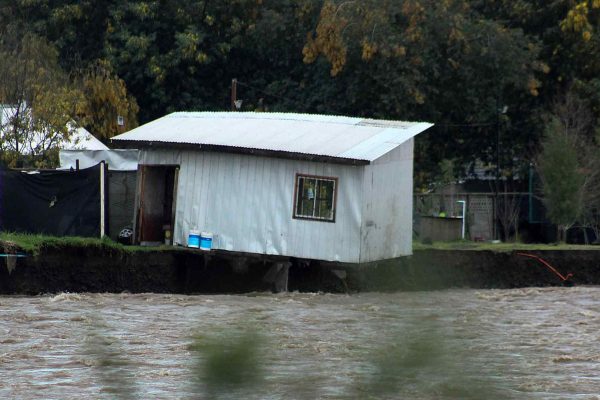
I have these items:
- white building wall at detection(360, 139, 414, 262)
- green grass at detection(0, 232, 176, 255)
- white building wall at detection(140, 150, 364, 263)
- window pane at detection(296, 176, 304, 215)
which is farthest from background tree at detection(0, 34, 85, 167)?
white building wall at detection(360, 139, 414, 262)

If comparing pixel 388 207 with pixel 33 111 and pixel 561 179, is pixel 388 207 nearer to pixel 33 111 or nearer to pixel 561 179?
pixel 33 111

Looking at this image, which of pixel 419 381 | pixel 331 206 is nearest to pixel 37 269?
pixel 331 206

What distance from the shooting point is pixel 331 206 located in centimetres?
1977

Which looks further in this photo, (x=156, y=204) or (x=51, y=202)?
(x=156, y=204)

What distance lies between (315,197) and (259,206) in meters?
0.95

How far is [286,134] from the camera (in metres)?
20.8

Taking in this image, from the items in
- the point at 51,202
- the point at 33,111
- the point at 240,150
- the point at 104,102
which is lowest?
the point at 51,202

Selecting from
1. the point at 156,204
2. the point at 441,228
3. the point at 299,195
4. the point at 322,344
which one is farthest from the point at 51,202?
the point at 441,228

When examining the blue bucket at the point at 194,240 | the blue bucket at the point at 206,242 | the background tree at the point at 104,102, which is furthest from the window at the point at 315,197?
the background tree at the point at 104,102

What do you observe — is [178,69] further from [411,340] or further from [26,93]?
[411,340]

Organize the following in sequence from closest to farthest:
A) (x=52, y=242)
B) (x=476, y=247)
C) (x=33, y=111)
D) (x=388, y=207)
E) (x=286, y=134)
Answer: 1. (x=52, y=242)
2. (x=388, y=207)
3. (x=286, y=134)
4. (x=476, y=247)
5. (x=33, y=111)

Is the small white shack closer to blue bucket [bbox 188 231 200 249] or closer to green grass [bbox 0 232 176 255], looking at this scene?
blue bucket [bbox 188 231 200 249]

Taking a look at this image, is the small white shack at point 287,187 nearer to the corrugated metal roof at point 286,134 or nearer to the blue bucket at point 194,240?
the corrugated metal roof at point 286,134

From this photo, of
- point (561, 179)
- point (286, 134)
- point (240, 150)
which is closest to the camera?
point (240, 150)
